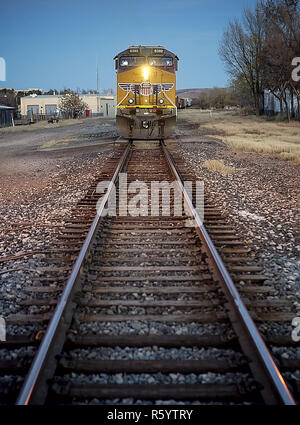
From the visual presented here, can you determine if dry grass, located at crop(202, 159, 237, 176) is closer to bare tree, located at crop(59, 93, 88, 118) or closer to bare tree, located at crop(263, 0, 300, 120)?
bare tree, located at crop(263, 0, 300, 120)

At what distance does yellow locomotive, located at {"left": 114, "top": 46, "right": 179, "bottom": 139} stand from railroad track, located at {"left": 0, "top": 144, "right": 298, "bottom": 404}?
10.6 metres

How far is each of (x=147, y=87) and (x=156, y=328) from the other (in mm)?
13158

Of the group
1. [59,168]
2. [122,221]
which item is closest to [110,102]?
[59,168]

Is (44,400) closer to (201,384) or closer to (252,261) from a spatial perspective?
(201,384)

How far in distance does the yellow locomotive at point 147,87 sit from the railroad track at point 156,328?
10.6 m

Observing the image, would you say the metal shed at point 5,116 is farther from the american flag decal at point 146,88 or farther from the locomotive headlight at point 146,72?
the locomotive headlight at point 146,72

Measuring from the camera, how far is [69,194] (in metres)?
7.46

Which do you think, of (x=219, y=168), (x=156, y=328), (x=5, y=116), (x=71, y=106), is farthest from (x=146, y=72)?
(x=71, y=106)

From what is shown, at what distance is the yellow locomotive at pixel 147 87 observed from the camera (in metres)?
14.8

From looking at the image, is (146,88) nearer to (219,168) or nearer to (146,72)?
(146,72)

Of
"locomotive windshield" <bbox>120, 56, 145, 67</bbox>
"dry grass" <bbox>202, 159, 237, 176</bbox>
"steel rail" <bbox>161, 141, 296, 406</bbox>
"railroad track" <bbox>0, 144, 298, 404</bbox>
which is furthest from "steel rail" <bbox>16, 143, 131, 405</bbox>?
"locomotive windshield" <bbox>120, 56, 145, 67</bbox>

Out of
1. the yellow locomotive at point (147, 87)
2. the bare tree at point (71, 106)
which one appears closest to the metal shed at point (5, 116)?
the bare tree at point (71, 106)

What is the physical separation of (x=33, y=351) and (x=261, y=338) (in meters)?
1.55

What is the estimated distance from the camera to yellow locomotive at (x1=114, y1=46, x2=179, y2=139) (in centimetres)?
1479
